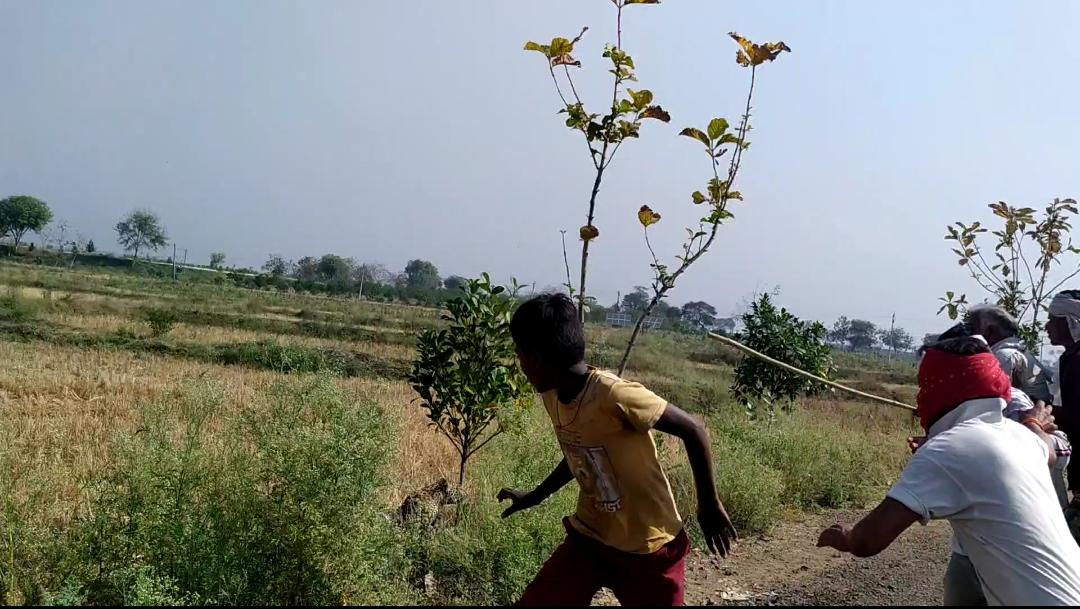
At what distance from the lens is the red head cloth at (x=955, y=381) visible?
2.47 m

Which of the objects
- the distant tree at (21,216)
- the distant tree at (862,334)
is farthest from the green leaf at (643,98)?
the distant tree at (862,334)

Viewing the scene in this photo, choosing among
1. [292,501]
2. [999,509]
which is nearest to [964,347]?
[999,509]

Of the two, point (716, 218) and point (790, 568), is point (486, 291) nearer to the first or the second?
point (716, 218)

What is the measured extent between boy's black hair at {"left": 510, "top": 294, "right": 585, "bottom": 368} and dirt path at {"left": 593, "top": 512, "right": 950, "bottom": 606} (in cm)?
259

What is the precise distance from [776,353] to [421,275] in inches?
4258

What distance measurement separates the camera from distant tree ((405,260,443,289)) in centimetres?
11276

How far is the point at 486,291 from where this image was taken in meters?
6.09

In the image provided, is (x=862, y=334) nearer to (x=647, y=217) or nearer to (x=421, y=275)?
(x=421, y=275)

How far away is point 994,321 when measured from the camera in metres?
4.94

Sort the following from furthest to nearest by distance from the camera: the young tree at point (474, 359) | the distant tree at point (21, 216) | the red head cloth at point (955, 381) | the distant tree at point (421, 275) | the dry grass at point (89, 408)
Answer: the distant tree at point (421, 275)
the distant tree at point (21, 216)
the young tree at point (474, 359)
the dry grass at point (89, 408)
the red head cloth at point (955, 381)

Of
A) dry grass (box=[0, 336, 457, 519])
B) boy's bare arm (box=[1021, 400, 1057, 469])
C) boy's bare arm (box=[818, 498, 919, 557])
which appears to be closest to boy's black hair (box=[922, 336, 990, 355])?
boy's bare arm (box=[818, 498, 919, 557])

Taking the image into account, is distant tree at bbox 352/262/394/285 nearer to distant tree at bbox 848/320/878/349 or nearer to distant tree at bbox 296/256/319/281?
distant tree at bbox 296/256/319/281

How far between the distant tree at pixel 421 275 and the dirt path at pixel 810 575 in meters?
106

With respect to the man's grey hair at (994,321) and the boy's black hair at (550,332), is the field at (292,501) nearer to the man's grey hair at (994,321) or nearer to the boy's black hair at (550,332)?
the boy's black hair at (550,332)
